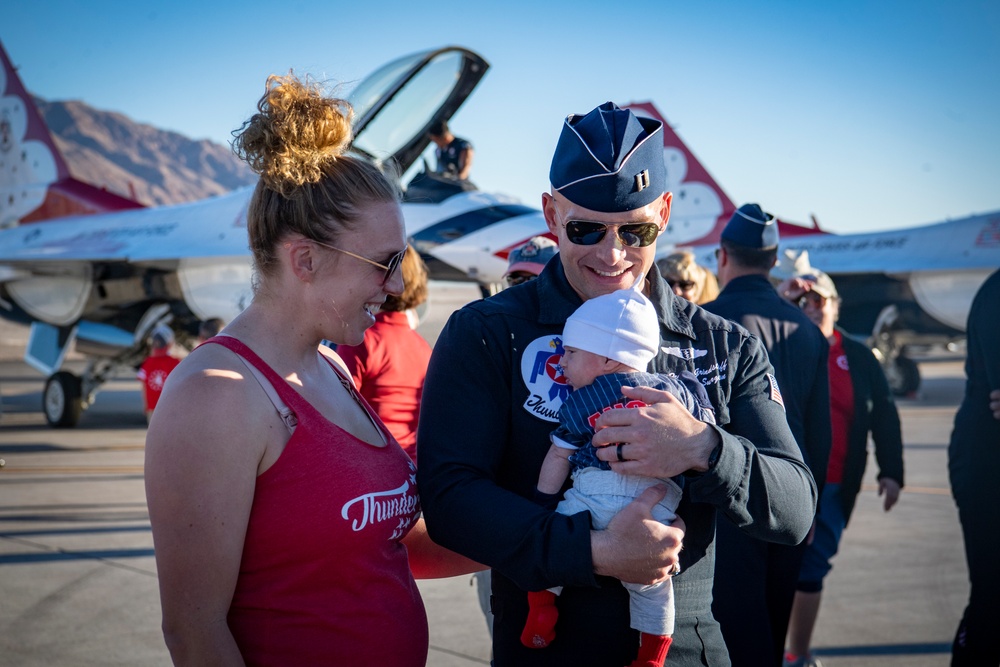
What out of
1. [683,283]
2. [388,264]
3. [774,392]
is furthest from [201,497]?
[683,283]

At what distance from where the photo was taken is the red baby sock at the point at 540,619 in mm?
1612

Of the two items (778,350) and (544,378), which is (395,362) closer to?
(778,350)

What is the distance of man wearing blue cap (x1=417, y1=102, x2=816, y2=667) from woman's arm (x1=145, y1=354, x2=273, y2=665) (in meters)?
0.37

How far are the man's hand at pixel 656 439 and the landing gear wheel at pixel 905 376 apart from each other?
16.5m

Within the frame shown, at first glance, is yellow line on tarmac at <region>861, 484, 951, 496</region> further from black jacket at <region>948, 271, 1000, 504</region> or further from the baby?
the baby

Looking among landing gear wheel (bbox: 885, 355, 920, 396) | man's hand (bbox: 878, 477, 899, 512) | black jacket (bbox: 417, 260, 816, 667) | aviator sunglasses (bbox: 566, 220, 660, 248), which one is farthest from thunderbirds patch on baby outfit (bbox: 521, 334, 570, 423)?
landing gear wheel (bbox: 885, 355, 920, 396)

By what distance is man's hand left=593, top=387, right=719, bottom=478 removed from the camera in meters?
1.43

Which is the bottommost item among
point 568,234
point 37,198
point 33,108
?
point 37,198

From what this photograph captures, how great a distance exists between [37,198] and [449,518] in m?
17.2

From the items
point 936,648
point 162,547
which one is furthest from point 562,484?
point 936,648

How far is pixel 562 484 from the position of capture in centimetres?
166

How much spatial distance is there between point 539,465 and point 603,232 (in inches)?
20.8

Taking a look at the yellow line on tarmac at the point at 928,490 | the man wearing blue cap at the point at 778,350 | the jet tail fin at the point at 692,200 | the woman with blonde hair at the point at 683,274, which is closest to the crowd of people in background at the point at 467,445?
the man wearing blue cap at the point at 778,350

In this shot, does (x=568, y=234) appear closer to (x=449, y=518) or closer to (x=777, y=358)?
(x=449, y=518)
